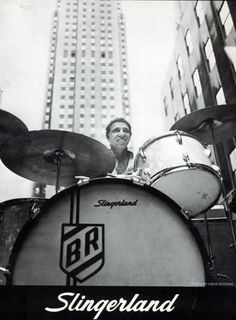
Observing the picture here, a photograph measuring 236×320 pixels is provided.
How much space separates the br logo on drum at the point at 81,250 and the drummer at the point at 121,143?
1.96 metres

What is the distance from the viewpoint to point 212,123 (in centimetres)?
334

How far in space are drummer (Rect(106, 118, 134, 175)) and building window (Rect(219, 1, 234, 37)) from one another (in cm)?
1013

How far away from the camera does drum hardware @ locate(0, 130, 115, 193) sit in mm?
2570

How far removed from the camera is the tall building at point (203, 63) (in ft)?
39.0

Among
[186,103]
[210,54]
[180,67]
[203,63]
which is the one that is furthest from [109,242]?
[180,67]

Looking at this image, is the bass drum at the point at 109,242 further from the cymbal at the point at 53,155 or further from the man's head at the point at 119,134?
the man's head at the point at 119,134

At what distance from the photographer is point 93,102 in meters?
48.9

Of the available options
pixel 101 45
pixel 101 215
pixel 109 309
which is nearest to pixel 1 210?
pixel 101 215

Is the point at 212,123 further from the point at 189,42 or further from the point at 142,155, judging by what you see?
the point at 189,42

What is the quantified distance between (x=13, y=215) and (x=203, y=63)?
14.0 metres

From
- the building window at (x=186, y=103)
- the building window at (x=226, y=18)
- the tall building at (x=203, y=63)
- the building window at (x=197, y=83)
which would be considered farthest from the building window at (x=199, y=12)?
the building window at (x=186, y=103)

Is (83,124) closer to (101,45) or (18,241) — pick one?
(101,45)

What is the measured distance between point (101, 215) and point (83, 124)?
47.8 metres

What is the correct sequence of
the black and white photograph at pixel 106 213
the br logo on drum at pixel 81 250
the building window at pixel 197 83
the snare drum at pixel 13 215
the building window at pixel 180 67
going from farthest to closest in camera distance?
the building window at pixel 180 67 → the building window at pixel 197 83 → the snare drum at pixel 13 215 → the br logo on drum at pixel 81 250 → the black and white photograph at pixel 106 213
